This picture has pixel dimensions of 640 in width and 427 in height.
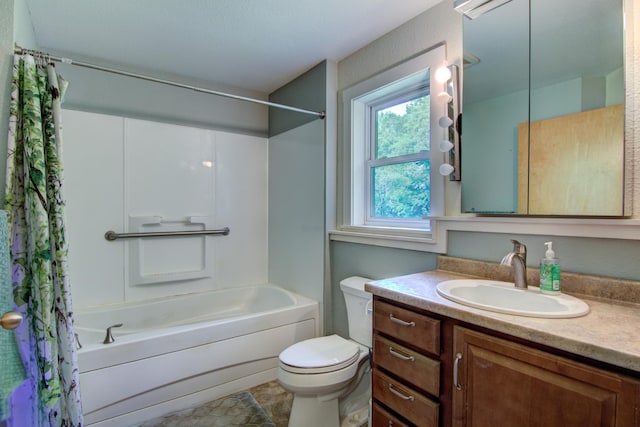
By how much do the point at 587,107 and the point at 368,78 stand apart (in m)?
1.26

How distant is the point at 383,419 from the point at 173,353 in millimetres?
1248

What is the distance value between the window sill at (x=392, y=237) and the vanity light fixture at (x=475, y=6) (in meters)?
1.04

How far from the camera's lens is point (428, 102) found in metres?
1.91

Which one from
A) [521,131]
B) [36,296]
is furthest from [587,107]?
[36,296]

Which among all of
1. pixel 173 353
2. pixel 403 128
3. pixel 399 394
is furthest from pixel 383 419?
pixel 403 128

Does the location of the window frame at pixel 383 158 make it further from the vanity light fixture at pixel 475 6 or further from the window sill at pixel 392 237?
the vanity light fixture at pixel 475 6

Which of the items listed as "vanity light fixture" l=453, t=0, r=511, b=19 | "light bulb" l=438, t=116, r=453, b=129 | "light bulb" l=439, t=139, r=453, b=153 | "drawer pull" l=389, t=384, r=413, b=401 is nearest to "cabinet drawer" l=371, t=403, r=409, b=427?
"drawer pull" l=389, t=384, r=413, b=401

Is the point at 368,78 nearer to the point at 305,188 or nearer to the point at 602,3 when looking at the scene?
the point at 305,188

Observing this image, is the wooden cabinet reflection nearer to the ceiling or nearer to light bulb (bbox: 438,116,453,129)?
light bulb (bbox: 438,116,453,129)

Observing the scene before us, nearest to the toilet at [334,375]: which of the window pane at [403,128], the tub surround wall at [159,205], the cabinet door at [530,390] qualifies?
the cabinet door at [530,390]

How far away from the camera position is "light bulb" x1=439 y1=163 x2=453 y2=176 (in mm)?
1580

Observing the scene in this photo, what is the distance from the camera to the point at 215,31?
196 centimetres

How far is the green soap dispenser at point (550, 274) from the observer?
3.78 feet

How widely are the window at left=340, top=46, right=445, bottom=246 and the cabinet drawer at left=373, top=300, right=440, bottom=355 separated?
600 millimetres
